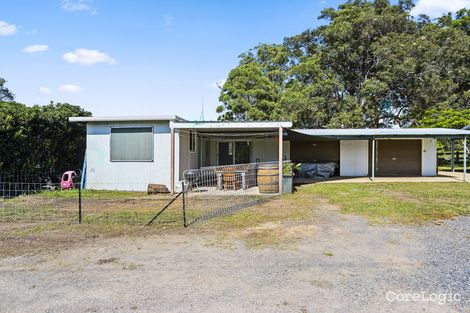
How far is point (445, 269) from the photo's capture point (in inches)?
156

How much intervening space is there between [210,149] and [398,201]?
9.23 m

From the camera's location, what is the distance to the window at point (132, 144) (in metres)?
11.4

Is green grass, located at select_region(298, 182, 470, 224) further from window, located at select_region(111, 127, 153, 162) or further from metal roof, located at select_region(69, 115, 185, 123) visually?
window, located at select_region(111, 127, 153, 162)

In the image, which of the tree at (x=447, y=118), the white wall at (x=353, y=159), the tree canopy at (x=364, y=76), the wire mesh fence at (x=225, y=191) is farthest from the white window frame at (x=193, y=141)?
the tree at (x=447, y=118)

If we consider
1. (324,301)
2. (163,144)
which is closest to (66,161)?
(163,144)

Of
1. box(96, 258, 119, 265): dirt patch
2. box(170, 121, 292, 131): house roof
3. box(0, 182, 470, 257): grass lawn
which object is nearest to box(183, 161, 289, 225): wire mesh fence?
box(0, 182, 470, 257): grass lawn

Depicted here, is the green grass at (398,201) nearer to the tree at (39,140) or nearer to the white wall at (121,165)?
the white wall at (121,165)

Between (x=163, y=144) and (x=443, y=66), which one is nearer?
(x=163, y=144)

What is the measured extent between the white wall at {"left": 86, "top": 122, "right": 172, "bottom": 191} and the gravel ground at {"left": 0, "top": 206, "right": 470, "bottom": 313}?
616 centimetres

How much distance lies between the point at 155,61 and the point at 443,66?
62.7 feet

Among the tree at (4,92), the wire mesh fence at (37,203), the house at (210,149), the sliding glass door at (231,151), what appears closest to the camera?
the wire mesh fence at (37,203)

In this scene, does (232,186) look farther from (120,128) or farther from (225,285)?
(225,285)

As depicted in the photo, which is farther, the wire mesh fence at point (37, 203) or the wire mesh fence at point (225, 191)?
the wire mesh fence at point (225, 191)

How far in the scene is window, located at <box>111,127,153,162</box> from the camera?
11.4m
